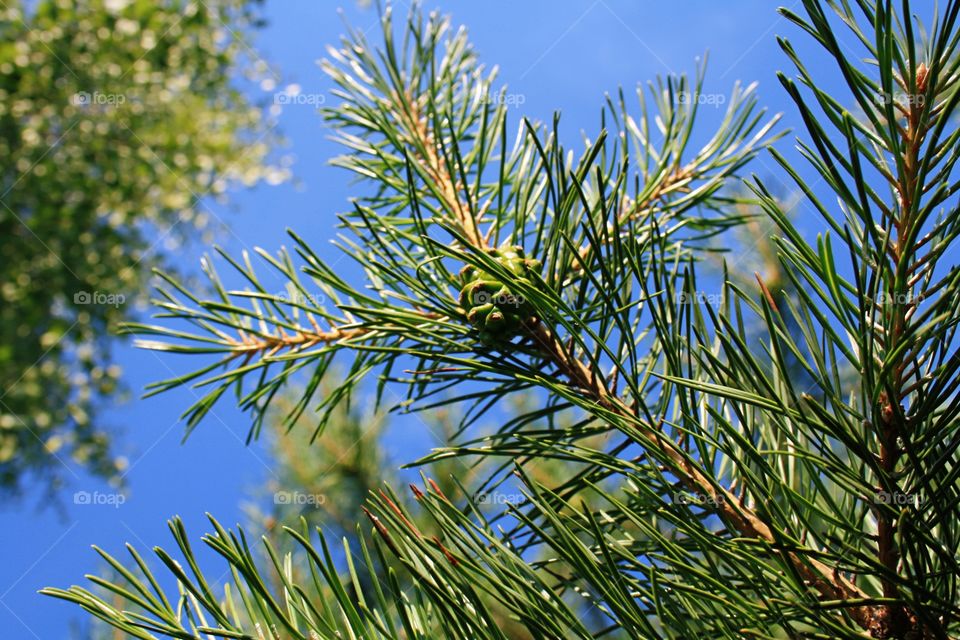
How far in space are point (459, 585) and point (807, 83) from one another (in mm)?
171

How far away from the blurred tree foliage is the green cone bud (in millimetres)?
2443

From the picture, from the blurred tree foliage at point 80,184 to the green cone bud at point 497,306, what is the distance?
96.2 inches

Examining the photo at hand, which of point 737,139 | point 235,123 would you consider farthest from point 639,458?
point 235,123

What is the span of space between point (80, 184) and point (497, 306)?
9.11ft

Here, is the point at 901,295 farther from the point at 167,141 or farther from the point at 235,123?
the point at 235,123

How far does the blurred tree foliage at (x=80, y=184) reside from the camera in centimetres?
258

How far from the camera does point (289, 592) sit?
0.26 m

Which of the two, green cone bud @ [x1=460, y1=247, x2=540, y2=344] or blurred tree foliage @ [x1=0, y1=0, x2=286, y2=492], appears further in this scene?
blurred tree foliage @ [x1=0, y1=0, x2=286, y2=492]

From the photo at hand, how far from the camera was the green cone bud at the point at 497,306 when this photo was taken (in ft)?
1.03

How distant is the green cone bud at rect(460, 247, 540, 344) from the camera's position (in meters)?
0.31

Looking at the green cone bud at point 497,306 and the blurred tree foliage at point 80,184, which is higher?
the blurred tree foliage at point 80,184

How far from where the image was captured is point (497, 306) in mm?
316

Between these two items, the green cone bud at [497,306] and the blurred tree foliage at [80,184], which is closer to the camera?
the green cone bud at [497,306]

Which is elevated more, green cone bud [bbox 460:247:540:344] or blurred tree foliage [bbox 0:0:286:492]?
blurred tree foliage [bbox 0:0:286:492]
